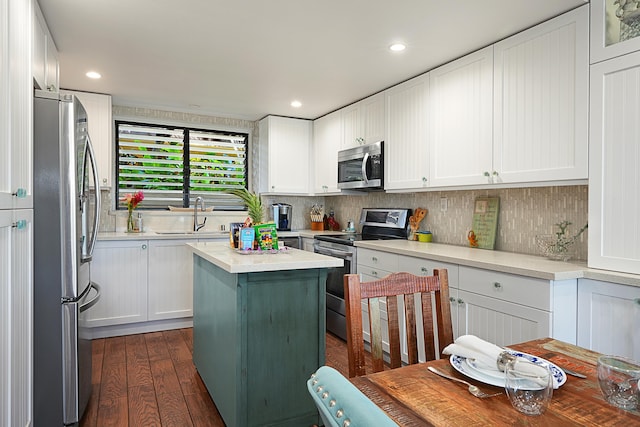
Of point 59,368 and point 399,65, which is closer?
point 59,368

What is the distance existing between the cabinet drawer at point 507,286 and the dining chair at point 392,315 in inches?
30.6

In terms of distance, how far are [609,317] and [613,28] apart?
1.38 meters

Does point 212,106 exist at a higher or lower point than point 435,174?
higher

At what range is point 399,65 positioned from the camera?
3021 millimetres

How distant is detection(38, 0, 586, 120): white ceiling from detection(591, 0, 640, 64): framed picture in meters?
0.14

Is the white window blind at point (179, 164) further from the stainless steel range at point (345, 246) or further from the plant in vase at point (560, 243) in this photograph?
the plant in vase at point (560, 243)

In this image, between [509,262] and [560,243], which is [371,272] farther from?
[560,243]

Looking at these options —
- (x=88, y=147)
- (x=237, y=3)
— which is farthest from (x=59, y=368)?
(x=237, y=3)

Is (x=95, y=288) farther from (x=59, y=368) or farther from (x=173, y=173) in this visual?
(x=173, y=173)

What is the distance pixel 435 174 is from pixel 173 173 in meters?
3.03

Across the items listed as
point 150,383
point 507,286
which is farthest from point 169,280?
point 507,286

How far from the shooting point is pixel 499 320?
217 centimetres

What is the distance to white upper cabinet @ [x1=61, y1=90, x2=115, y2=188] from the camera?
147 inches

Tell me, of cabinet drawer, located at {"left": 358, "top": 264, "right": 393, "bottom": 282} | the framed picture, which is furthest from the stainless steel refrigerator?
the framed picture
